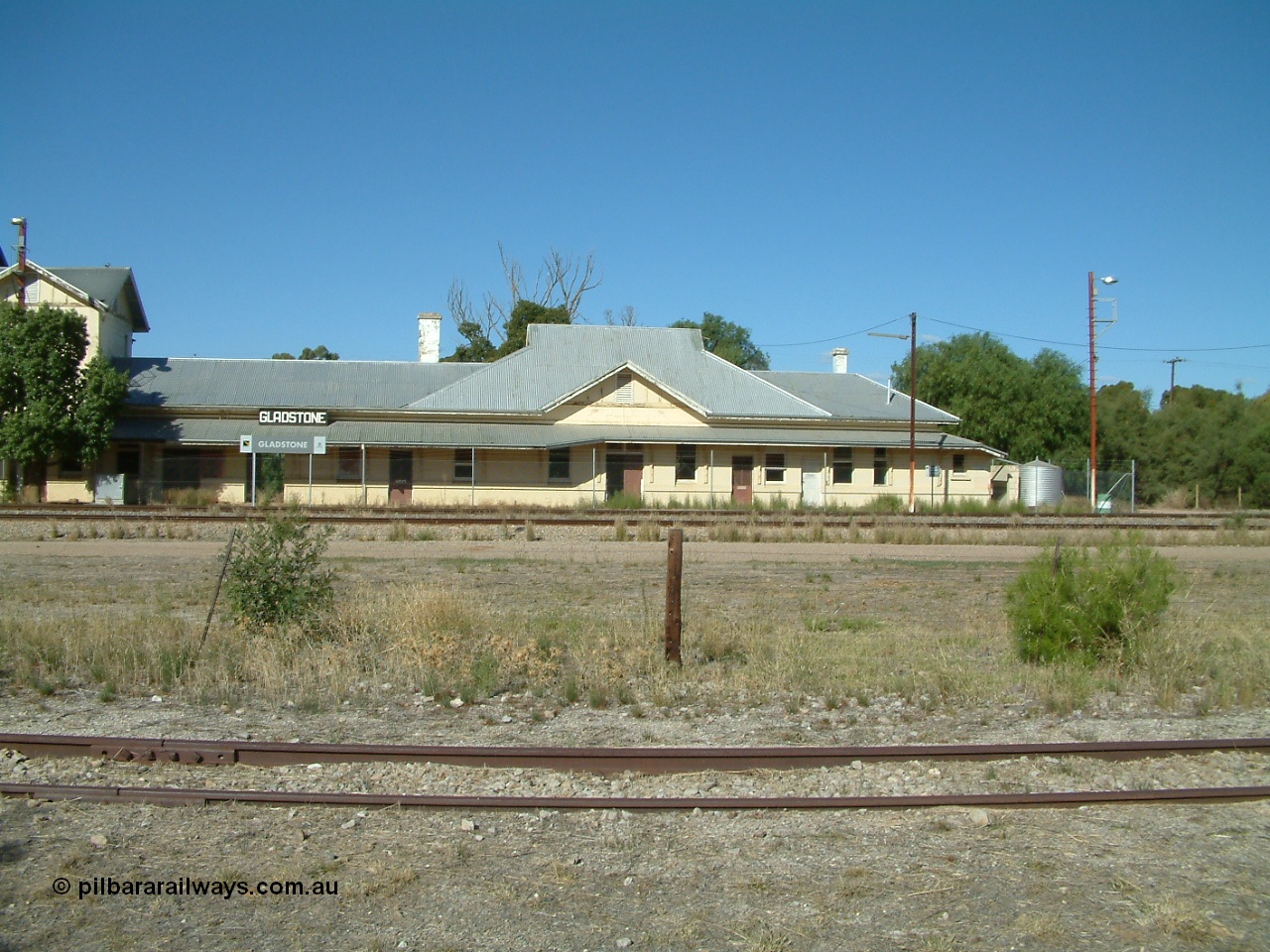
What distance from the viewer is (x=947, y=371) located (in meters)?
59.2

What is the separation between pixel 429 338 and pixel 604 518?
2305cm

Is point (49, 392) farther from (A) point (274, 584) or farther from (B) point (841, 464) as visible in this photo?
(A) point (274, 584)

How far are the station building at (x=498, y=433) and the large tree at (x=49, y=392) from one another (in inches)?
65.3

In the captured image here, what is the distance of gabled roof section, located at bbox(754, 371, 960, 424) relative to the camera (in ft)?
147

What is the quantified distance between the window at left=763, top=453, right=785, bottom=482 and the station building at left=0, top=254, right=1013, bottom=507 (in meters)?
0.07

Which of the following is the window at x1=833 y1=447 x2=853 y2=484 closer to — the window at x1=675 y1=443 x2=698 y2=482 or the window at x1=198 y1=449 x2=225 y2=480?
the window at x1=675 y1=443 x2=698 y2=482

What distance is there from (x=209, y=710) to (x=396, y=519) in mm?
18556

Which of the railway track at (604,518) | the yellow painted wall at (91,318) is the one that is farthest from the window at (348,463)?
the yellow painted wall at (91,318)

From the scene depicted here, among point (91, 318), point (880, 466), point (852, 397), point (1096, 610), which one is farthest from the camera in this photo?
point (852, 397)

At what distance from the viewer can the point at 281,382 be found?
147 ft

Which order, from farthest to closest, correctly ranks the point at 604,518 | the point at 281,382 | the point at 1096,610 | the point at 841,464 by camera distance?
the point at 281,382 → the point at 841,464 → the point at 604,518 → the point at 1096,610

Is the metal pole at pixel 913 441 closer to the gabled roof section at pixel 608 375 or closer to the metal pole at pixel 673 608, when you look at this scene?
the gabled roof section at pixel 608 375

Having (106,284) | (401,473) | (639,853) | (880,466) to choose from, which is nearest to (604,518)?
(401,473)

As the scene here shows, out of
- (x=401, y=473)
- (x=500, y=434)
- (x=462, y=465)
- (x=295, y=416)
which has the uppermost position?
(x=295, y=416)
